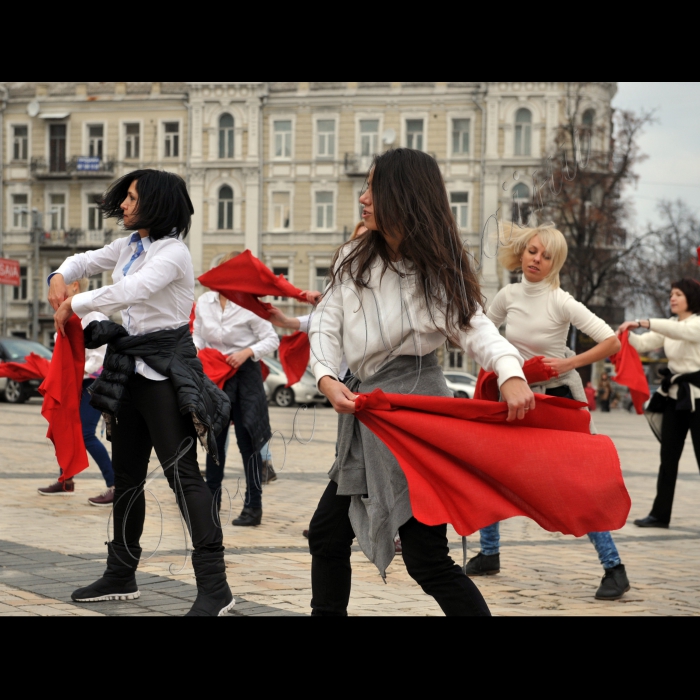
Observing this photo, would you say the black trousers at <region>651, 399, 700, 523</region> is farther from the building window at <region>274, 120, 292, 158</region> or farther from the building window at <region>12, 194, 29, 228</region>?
the building window at <region>12, 194, 29, 228</region>

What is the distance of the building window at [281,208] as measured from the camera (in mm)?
55000

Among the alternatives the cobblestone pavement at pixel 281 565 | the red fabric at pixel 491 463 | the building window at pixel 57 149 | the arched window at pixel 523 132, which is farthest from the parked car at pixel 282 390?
the building window at pixel 57 149

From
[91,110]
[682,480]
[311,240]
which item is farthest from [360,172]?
[682,480]

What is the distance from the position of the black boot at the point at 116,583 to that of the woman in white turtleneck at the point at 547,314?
2.29m

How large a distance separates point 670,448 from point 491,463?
19.1 feet

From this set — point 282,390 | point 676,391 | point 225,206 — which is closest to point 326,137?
point 225,206

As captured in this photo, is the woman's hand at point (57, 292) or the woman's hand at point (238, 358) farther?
the woman's hand at point (238, 358)

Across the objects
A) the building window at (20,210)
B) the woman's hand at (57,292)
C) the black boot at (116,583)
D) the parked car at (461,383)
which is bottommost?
the parked car at (461,383)

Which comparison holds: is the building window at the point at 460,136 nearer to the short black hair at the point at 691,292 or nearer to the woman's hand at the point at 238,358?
the short black hair at the point at 691,292

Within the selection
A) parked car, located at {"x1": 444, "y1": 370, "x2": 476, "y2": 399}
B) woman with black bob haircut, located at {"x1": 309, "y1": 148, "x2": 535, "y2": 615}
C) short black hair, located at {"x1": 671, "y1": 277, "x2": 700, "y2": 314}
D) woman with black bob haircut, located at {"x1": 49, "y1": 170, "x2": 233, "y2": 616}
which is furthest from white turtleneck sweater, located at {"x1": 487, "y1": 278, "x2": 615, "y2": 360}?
parked car, located at {"x1": 444, "y1": 370, "x2": 476, "y2": 399}
